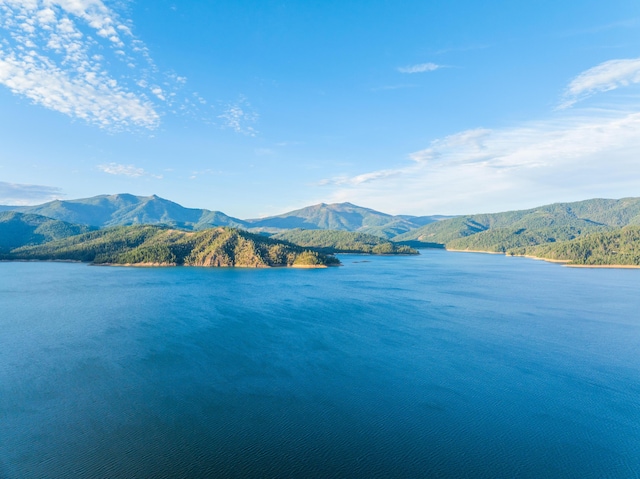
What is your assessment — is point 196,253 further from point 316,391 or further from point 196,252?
point 316,391

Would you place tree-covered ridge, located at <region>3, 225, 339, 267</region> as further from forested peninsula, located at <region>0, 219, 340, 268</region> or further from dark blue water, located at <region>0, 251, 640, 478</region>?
dark blue water, located at <region>0, 251, 640, 478</region>

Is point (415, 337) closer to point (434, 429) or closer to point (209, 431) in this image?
point (434, 429)

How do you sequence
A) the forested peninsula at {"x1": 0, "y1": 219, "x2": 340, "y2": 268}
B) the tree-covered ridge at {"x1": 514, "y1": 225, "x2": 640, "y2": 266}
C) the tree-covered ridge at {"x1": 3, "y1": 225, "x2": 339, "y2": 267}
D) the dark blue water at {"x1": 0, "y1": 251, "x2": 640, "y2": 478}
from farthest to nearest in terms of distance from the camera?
1. the tree-covered ridge at {"x1": 514, "y1": 225, "x2": 640, "y2": 266}
2. the tree-covered ridge at {"x1": 3, "y1": 225, "x2": 339, "y2": 267}
3. the forested peninsula at {"x1": 0, "y1": 219, "x2": 340, "y2": 268}
4. the dark blue water at {"x1": 0, "y1": 251, "x2": 640, "y2": 478}

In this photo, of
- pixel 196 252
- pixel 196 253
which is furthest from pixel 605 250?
pixel 196 252

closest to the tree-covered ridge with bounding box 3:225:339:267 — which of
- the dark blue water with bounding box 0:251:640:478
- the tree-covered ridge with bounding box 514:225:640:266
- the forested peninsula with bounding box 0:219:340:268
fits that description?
the forested peninsula with bounding box 0:219:340:268

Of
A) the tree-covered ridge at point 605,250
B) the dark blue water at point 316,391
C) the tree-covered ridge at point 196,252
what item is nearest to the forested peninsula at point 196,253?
the tree-covered ridge at point 196,252

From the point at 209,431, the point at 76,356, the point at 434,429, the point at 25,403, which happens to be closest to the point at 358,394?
the point at 434,429
